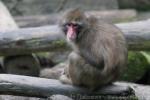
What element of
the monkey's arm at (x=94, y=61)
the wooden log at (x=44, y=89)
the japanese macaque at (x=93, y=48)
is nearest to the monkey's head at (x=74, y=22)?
the japanese macaque at (x=93, y=48)

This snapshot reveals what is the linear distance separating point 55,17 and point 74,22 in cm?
540

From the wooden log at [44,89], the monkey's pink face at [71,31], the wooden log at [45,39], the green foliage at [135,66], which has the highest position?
the monkey's pink face at [71,31]

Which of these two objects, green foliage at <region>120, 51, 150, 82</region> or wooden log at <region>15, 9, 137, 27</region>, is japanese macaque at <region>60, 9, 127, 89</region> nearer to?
green foliage at <region>120, 51, 150, 82</region>

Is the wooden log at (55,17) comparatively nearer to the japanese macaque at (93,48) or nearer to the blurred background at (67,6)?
the blurred background at (67,6)

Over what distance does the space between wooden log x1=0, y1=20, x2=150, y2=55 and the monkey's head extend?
1.48 metres

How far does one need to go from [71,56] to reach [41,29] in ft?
5.46

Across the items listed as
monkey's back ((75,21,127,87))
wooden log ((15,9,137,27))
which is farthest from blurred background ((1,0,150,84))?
monkey's back ((75,21,127,87))

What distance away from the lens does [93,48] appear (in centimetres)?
580

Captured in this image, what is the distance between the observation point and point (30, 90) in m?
5.93

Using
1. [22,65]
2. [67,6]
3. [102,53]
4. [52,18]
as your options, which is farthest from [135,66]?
[67,6]

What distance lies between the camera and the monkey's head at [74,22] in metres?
5.74

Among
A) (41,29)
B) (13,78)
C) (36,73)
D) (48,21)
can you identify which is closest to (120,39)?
(13,78)

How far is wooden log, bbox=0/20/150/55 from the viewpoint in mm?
7246

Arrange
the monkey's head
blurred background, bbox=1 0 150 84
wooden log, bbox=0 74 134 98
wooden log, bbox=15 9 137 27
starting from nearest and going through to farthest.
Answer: the monkey's head
wooden log, bbox=0 74 134 98
wooden log, bbox=15 9 137 27
blurred background, bbox=1 0 150 84
